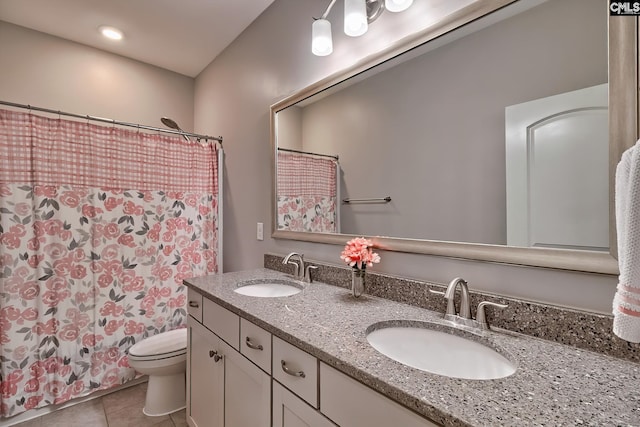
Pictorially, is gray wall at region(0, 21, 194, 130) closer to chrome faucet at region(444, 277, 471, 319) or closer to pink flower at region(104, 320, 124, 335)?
pink flower at region(104, 320, 124, 335)

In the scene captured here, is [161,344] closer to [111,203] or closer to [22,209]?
[111,203]

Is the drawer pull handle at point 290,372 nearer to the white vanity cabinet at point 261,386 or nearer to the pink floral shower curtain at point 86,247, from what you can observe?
the white vanity cabinet at point 261,386

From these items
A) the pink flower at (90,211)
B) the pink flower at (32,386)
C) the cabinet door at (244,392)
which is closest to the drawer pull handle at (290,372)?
the cabinet door at (244,392)

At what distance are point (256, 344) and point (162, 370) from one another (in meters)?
1.15

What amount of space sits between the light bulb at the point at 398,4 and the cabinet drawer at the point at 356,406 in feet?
4.22

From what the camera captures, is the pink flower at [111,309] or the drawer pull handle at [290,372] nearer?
the drawer pull handle at [290,372]

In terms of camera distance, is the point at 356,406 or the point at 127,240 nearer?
the point at 356,406

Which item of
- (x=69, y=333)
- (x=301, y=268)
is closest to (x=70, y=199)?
(x=69, y=333)

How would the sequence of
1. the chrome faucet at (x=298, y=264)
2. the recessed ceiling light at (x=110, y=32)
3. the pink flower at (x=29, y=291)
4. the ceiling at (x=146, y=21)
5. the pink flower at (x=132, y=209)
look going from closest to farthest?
the chrome faucet at (x=298, y=264)
the pink flower at (x=29, y=291)
the ceiling at (x=146, y=21)
the pink flower at (x=132, y=209)
the recessed ceiling light at (x=110, y=32)

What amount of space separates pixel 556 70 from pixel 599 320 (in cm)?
70

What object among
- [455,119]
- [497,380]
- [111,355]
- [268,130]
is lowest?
[111,355]

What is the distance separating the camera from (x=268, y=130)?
2006mm

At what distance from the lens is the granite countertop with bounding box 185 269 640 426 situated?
535mm

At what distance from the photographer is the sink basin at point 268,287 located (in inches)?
63.0
